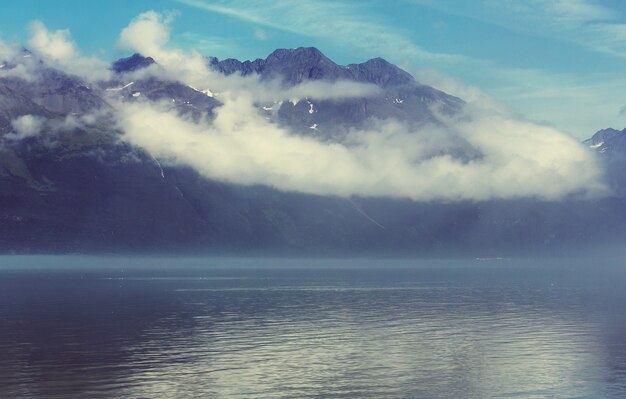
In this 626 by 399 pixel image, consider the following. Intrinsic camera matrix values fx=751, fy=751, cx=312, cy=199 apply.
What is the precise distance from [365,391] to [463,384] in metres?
13.7

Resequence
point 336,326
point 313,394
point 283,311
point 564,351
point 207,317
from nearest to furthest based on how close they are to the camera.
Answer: point 313,394, point 564,351, point 336,326, point 207,317, point 283,311

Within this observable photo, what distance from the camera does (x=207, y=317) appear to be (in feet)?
589

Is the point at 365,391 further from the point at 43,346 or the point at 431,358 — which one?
the point at 43,346

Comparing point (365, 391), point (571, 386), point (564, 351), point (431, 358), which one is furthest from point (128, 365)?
point (564, 351)

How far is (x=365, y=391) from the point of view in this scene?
286 ft

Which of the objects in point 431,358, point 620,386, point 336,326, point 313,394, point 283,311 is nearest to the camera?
point 313,394

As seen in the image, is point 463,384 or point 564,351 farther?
point 564,351

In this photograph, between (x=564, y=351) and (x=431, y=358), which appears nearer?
(x=431, y=358)

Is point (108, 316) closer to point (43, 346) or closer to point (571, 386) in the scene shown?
point (43, 346)

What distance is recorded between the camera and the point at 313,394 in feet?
280

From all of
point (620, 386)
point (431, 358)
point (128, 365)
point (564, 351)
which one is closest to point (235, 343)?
point (128, 365)

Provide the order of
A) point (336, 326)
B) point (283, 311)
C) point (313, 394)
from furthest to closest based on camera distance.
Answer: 1. point (283, 311)
2. point (336, 326)
3. point (313, 394)

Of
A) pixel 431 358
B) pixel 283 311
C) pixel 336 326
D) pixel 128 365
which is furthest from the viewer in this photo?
pixel 283 311

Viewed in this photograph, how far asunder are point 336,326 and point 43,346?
5981 centimetres
